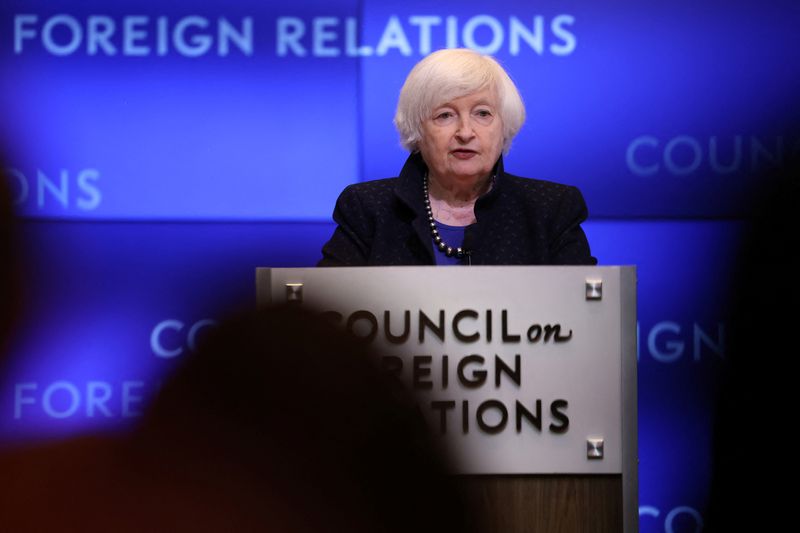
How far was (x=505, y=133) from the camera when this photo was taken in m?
2.39

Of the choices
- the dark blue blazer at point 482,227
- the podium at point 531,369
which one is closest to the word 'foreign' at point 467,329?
the podium at point 531,369

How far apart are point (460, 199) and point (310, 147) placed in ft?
4.06

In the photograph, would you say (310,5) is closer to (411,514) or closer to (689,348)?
(689,348)

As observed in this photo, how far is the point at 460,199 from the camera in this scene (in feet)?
7.91

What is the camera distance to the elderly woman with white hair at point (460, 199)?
2287 mm

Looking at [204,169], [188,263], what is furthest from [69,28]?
[188,263]

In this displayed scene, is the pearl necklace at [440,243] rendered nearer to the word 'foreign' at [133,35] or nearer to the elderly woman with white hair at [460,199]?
the elderly woman with white hair at [460,199]

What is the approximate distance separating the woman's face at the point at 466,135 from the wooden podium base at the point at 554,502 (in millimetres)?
807

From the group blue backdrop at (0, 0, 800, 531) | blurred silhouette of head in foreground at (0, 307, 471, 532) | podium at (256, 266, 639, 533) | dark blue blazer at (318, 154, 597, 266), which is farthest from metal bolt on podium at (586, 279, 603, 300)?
blue backdrop at (0, 0, 800, 531)

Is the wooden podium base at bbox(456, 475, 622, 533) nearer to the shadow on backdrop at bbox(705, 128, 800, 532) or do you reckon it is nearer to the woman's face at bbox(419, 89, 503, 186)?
the woman's face at bbox(419, 89, 503, 186)

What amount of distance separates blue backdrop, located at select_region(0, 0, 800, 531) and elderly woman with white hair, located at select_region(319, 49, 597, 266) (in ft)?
3.72

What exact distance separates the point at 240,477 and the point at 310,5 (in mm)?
3011

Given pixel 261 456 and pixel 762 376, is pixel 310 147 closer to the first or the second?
pixel 762 376

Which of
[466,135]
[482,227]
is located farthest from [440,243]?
[466,135]
